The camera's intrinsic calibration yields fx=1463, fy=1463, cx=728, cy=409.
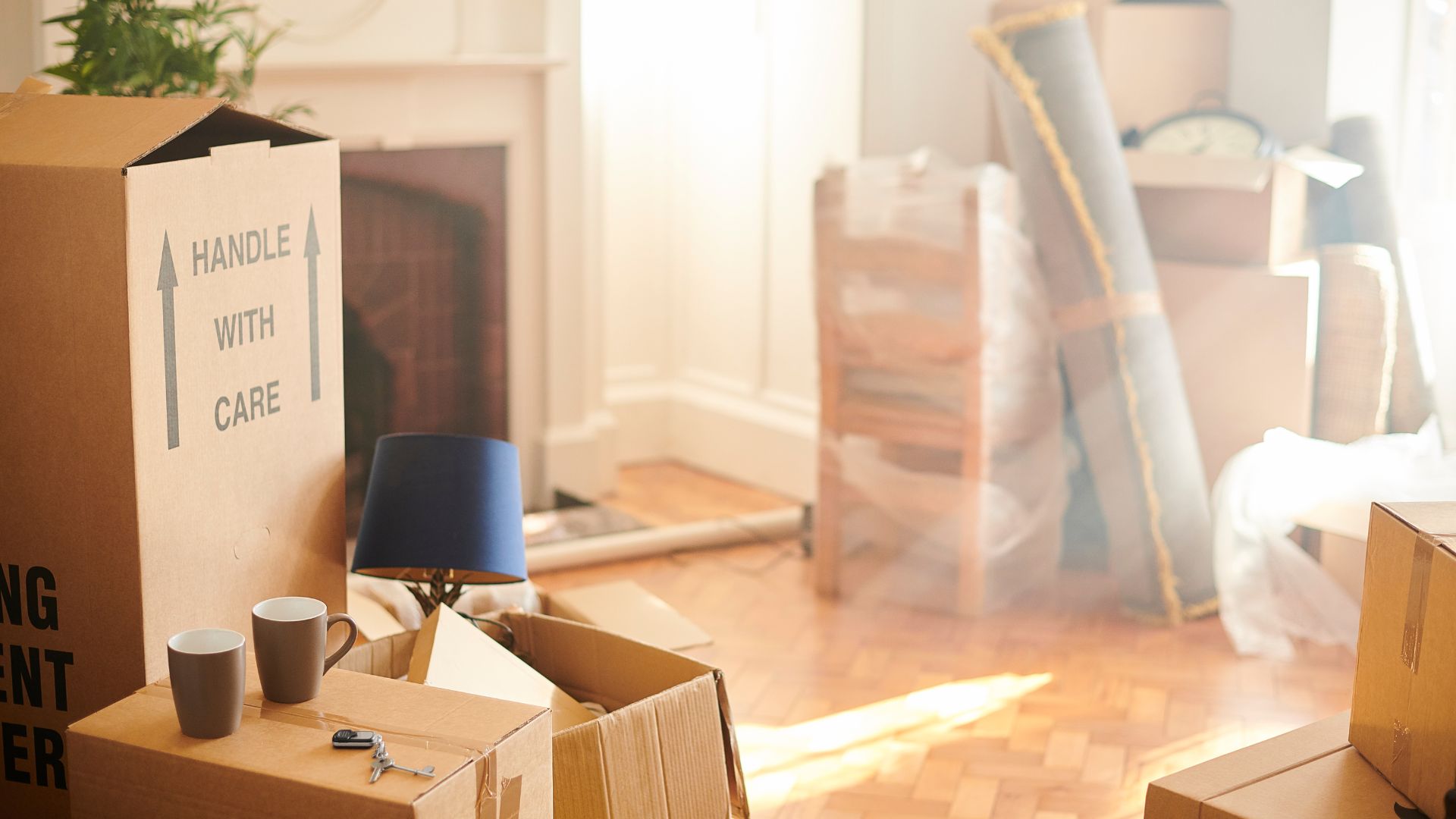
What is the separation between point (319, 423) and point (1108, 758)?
1.59 metres

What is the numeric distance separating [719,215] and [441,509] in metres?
2.81

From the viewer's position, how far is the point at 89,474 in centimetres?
152

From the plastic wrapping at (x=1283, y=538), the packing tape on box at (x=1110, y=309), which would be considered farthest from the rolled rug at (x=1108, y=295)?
the plastic wrapping at (x=1283, y=538)

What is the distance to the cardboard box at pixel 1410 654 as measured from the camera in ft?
5.23

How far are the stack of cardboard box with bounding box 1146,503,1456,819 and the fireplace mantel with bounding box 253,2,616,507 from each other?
2797mm

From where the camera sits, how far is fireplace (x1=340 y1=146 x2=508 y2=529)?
3953mm

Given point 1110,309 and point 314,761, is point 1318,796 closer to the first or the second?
point 314,761

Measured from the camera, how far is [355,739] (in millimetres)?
1359

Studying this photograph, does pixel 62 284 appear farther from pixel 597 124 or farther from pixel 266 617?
pixel 597 124

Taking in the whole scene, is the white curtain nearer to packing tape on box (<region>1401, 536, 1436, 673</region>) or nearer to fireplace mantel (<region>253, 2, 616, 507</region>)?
packing tape on box (<region>1401, 536, 1436, 673</region>)

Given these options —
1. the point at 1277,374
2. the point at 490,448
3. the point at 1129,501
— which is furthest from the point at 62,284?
the point at 1277,374

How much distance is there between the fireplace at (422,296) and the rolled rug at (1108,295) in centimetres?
151

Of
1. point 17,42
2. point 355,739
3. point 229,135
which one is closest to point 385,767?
point 355,739

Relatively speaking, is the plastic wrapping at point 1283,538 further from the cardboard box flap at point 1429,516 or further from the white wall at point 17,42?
the white wall at point 17,42
